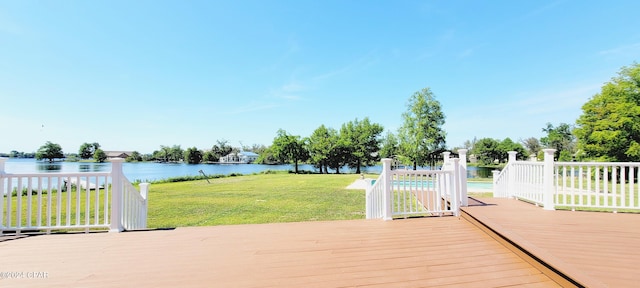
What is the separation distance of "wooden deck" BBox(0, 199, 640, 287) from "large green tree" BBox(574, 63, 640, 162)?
52.8 ft

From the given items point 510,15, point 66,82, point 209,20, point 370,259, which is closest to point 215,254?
point 370,259

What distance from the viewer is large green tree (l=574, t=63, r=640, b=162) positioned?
44.4 feet

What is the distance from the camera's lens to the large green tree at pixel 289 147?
1192 inches

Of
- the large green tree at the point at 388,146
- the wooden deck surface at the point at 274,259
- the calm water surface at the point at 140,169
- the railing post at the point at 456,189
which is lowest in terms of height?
the calm water surface at the point at 140,169

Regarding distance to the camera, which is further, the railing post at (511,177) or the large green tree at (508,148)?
the large green tree at (508,148)

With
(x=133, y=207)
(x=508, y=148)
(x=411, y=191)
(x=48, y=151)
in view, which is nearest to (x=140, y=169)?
(x=48, y=151)

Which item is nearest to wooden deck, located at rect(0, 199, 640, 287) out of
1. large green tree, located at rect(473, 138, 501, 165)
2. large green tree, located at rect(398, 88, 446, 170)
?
large green tree, located at rect(398, 88, 446, 170)

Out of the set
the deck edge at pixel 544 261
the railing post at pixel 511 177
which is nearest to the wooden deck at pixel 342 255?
the deck edge at pixel 544 261

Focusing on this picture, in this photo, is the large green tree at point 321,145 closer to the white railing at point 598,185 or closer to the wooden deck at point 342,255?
the white railing at point 598,185

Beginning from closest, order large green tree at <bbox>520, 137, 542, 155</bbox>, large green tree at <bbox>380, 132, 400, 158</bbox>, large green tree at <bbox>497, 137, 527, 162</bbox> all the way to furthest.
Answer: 1. large green tree at <bbox>380, 132, 400, 158</bbox>
2. large green tree at <bbox>520, 137, 542, 155</bbox>
3. large green tree at <bbox>497, 137, 527, 162</bbox>

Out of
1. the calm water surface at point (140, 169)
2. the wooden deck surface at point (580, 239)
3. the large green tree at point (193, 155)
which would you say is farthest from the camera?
the large green tree at point (193, 155)

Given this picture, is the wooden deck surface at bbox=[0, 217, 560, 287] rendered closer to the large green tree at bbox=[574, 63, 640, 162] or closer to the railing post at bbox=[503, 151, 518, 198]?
the railing post at bbox=[503, 151, 518, 198]

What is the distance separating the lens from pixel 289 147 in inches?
1193

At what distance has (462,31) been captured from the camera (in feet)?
37.6
